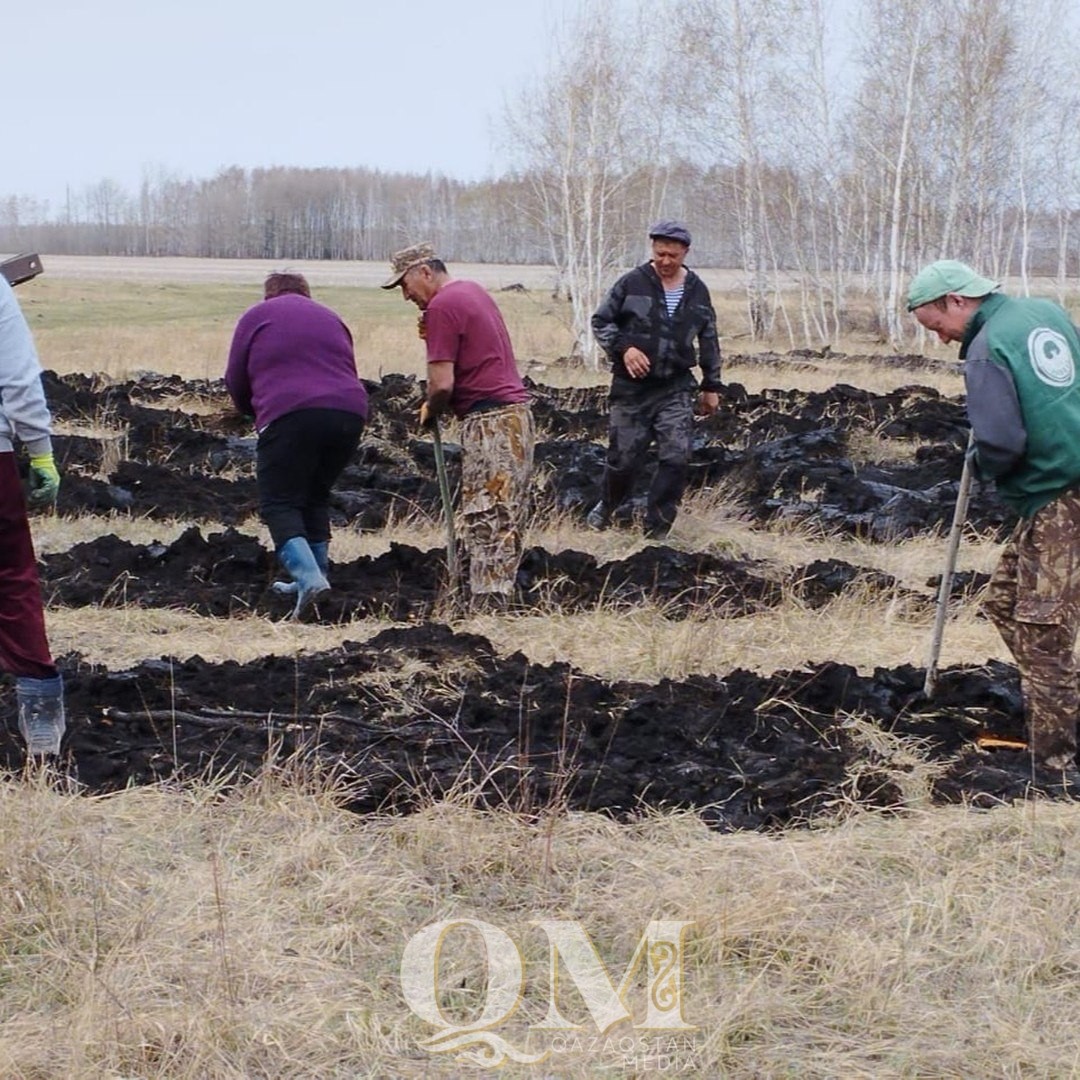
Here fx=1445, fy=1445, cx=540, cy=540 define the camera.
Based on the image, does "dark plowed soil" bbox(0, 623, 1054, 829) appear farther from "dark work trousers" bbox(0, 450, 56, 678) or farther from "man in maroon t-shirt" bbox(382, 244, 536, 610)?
"man in maroon t-shirt" bbox(382, 244, 536, 610)

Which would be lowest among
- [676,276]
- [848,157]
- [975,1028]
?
[975,1028]

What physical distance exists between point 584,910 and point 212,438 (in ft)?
29.5

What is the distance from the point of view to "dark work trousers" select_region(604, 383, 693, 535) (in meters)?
8.59

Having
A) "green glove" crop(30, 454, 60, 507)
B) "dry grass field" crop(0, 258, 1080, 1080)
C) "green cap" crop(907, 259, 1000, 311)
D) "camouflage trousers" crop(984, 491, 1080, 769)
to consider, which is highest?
"green cap" crop(907, 259, 1000, 311)

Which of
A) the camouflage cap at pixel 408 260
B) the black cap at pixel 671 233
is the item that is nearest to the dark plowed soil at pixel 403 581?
the camouflage cap at pixel 408 260

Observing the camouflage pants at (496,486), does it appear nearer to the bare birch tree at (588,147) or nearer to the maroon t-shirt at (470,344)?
the maroon t-shirt at (470,344)

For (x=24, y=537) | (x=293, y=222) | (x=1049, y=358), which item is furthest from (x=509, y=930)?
(x=293, y=222)

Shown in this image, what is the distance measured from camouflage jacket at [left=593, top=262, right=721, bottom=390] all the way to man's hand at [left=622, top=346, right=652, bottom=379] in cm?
7

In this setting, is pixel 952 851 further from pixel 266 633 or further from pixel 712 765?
pixel 266 633

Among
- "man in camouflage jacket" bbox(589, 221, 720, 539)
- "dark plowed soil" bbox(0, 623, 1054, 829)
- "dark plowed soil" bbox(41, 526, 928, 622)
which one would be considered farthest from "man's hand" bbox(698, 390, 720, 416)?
"dark plowed soil" bbox(0, 623, 1054, 829)

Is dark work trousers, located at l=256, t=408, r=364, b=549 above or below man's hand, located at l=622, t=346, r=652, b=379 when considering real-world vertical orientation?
below

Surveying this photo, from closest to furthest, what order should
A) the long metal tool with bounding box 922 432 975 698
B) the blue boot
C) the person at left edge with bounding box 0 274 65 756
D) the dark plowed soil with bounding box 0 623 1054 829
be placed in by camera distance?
the person at left edge with bounding box 0 274 65 756 → the dark plowed soil with bounding box 0 623 1054 829 → the long metal tool with bounding box 922 432 975 698 → the blue boot

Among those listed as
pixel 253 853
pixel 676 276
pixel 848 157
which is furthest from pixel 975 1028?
pixel 848 157

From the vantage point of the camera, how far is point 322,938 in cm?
373
